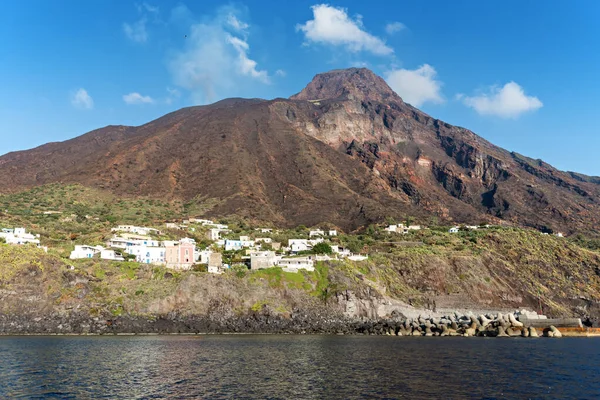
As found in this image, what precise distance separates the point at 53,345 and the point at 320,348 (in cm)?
3380

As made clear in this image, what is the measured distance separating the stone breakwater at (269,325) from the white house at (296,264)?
12054mm

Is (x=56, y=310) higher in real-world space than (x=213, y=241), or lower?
lower

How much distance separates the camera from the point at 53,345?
63812mm

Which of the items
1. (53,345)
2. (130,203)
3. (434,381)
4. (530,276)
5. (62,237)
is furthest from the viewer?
(130,203)

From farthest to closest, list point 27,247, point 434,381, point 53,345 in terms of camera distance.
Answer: point 27,247, point 53,345, point 434,381

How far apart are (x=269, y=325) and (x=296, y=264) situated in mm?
17429

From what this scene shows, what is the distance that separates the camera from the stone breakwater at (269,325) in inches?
3248

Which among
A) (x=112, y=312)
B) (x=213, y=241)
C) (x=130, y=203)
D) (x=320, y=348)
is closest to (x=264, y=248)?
(x=213, y=241)

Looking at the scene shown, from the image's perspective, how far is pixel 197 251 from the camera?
11312 centimetres

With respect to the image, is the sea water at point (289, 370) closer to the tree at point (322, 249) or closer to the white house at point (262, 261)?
the white house at point (262, 261)

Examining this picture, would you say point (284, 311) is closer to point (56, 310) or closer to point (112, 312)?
point (112, 312)

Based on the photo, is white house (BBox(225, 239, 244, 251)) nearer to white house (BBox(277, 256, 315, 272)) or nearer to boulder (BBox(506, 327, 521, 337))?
white house (BBox(277, 256, 315, 272))

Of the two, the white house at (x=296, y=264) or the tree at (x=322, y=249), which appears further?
the tree at (x=322, y=249)

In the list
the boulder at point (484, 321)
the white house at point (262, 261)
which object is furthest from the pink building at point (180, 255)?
the boulder at point (484, 321)
